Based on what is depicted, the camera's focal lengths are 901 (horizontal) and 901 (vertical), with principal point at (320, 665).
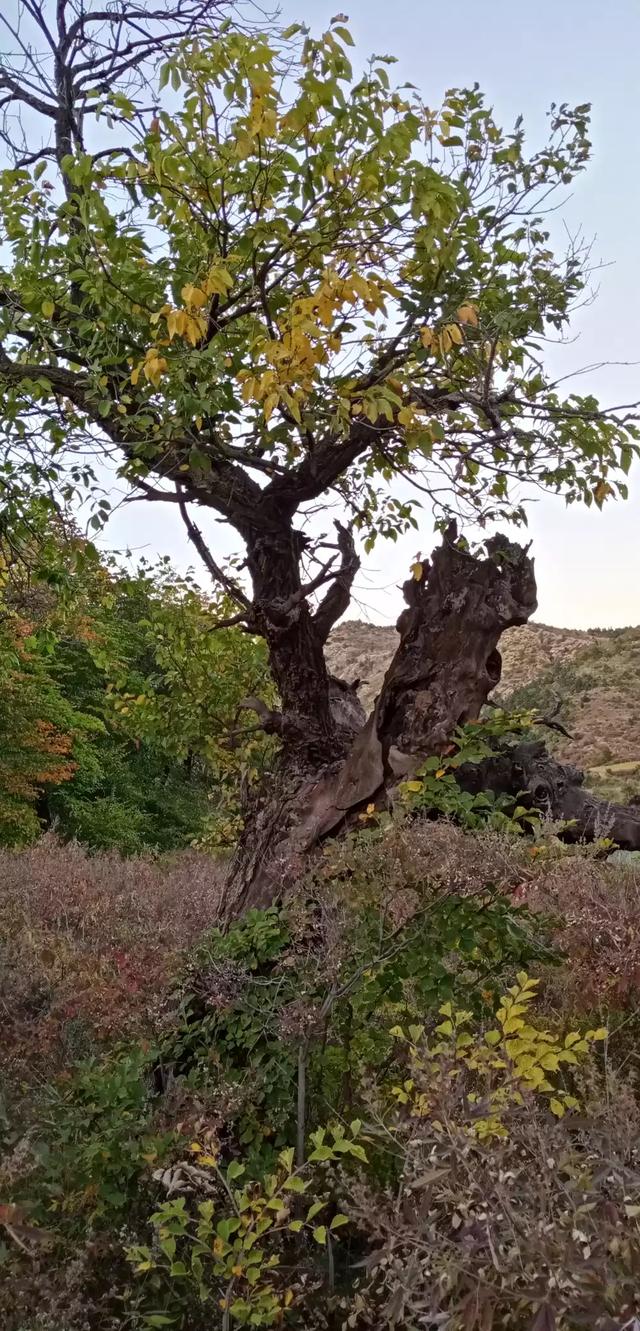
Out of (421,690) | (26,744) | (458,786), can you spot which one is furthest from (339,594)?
(26,744)

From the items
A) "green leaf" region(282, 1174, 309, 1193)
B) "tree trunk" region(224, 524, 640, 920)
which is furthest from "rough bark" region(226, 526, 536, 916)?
"green leaf" region(282, 1174, 309, 1193)

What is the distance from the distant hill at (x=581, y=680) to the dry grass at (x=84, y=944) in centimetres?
1633

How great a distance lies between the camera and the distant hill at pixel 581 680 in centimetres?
2928

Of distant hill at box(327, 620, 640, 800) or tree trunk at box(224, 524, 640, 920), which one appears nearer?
tree trunk at box(224, 524, 640, 920)

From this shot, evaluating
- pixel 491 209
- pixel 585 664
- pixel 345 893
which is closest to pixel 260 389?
pixel 345 893

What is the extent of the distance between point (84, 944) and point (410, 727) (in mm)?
3931

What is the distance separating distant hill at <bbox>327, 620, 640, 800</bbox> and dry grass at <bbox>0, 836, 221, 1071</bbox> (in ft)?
53.6

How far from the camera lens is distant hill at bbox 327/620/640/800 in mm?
29281

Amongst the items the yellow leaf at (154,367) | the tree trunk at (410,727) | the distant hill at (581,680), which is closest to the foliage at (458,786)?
the tree trunk at (410,727)

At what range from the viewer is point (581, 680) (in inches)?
1510

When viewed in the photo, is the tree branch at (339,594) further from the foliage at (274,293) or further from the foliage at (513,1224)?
the foliage at (513,1224)

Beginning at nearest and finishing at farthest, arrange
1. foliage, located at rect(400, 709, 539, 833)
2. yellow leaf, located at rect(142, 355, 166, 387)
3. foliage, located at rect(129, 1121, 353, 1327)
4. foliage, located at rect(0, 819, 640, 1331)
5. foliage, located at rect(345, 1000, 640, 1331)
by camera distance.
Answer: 1. foliage, located at rect(345, 1000, 640, 1331)
2. foliage, located at rect(0, 819, 640, 1331)
3. foliage, located at rect(129, 1121, 353, 1327)
4. yellow leaf, located at rect(142, 355, 166, 387)
5. foliage, located at rect(400, 709, 539, 833)

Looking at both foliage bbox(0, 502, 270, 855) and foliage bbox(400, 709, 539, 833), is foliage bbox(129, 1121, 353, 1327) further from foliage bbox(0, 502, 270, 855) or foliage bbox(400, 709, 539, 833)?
foliage bbox(0, 502, 270, 855)

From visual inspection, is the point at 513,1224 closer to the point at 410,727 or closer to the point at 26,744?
the point at 410,727
